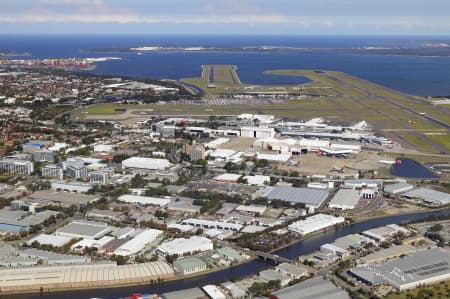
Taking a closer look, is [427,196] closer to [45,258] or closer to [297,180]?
[297,180]

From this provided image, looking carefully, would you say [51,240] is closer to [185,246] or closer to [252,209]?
[185,246]

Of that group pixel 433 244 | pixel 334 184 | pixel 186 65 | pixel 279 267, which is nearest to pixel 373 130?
pixel 334 184

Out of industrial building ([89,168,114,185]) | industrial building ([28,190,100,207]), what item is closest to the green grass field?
industrial building ([89,168,114,185])

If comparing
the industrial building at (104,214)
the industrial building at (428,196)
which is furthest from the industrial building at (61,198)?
→ the industrial building at (428,196)

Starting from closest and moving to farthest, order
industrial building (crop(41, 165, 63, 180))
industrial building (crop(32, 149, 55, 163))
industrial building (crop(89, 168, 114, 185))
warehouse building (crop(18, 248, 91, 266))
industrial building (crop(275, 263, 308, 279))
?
1. industrial building (crop(275, 263, 308, 279))
2. warehouse building (crop(18, 248, 91, 266))
3. industrial building (crop(89, 168, 114, 185))
4. industrial building (crop(41, 165, 63, 180))
5. industrial building (crop(32, 149, 55, 163))

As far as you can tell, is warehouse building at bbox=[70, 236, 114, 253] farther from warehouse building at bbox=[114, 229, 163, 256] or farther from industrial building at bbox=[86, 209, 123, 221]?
industrial building at bbox=[86, 209, 123, 221]

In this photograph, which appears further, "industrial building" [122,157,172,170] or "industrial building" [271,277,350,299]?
"industrial building" [122,157,172,170]

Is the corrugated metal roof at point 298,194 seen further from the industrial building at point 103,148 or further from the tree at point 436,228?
the industrial building at point 103,148
